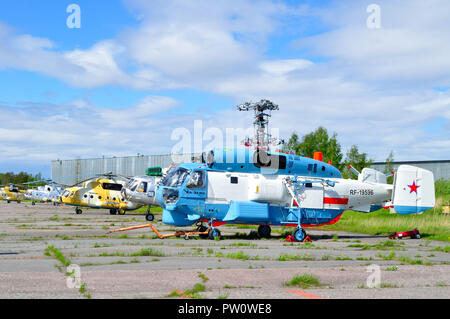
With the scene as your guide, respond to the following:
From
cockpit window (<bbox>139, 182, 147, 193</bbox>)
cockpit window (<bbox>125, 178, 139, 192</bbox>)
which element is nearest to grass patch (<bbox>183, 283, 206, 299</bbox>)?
cockpit window (<bbox>139, 182, 147, 193</bbox>)

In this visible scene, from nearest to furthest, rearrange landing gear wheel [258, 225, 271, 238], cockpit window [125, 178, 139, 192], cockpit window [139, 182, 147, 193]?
1. landing gear wheel [258, 225, 271, 238]
2. cockpit window [139, 182, 147, 193]
3. cockpit window [125, 178, 139, 192]

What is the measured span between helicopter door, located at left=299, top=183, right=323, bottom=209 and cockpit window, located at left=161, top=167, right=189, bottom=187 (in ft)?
17.6

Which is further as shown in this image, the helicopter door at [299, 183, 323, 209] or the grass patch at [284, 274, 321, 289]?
the helicopter door at [299, 183, 323, 209]

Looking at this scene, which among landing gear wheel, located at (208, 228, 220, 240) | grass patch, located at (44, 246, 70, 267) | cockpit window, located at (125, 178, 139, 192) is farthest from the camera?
cockpit window, located at (125, 178, 139, 192)

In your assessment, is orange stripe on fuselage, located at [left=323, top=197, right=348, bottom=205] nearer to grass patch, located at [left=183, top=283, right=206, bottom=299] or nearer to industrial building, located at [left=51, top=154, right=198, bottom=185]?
grass patch, located at [left=183, top=283, right=206, bottom=299]

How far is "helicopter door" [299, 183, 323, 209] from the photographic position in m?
20.2

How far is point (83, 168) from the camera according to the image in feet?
324

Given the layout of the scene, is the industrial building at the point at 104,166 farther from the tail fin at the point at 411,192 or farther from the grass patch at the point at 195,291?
the grass patch at the point at 195,291

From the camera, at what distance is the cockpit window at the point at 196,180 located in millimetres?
19078

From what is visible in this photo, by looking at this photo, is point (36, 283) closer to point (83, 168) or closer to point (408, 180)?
point (408, 180)

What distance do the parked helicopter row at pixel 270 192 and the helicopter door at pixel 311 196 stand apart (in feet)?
0.15

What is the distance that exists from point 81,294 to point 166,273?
97.7 inches
